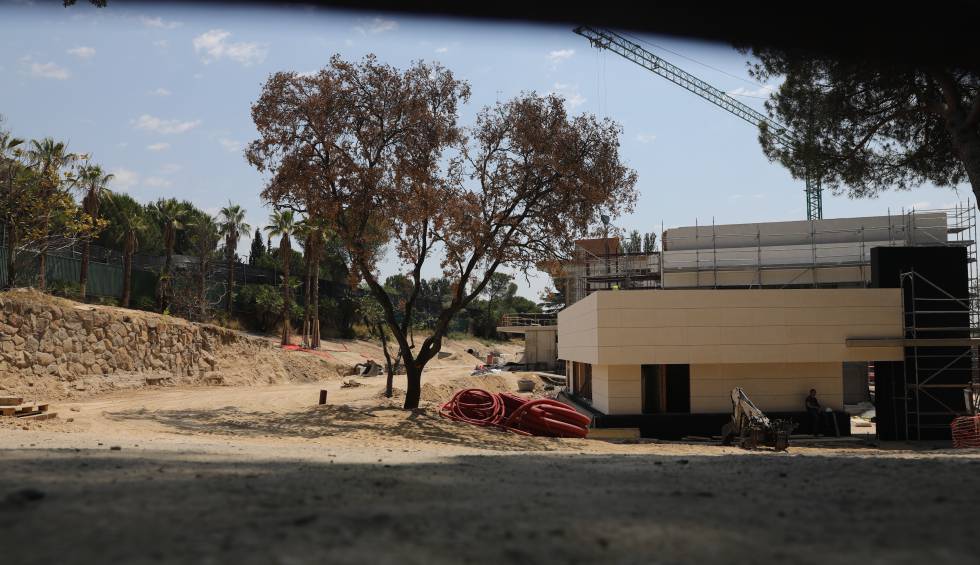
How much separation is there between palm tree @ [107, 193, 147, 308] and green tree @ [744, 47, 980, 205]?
115 feet

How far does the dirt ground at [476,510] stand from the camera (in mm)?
3734

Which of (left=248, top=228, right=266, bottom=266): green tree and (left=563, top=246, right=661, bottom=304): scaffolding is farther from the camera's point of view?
(left=248, top=228, right=266, bottom=266): green tree

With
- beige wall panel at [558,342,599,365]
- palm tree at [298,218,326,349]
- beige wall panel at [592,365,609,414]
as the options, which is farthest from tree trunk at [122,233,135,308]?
beige wall panel at [592,365,609,414]

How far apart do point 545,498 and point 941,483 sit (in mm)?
3907

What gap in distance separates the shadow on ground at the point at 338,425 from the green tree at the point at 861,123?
1002cm

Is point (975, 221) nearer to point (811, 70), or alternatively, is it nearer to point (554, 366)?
point (811, 70)

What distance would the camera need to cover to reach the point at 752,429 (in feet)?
60.3

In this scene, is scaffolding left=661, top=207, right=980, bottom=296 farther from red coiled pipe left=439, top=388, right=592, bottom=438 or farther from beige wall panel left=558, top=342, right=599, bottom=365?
red coiled pipe left=439, top=388, right=592, bottom=438

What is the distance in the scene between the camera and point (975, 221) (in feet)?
84.3

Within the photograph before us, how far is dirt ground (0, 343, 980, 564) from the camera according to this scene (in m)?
3.73

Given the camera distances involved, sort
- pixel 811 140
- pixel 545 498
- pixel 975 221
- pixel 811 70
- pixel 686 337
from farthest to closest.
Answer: pixel 975 221
pixel 686 337
pixel 811 140
pixel 811 70
pixel 545 498

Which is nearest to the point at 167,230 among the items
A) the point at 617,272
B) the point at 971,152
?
the point at 617,272

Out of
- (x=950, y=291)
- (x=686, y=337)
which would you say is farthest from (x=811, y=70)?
(x=950, y=291)

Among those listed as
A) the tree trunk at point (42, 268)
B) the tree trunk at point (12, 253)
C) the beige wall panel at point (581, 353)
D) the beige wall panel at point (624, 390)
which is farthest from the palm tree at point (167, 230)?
the beige wall panel at point (624, 390)
